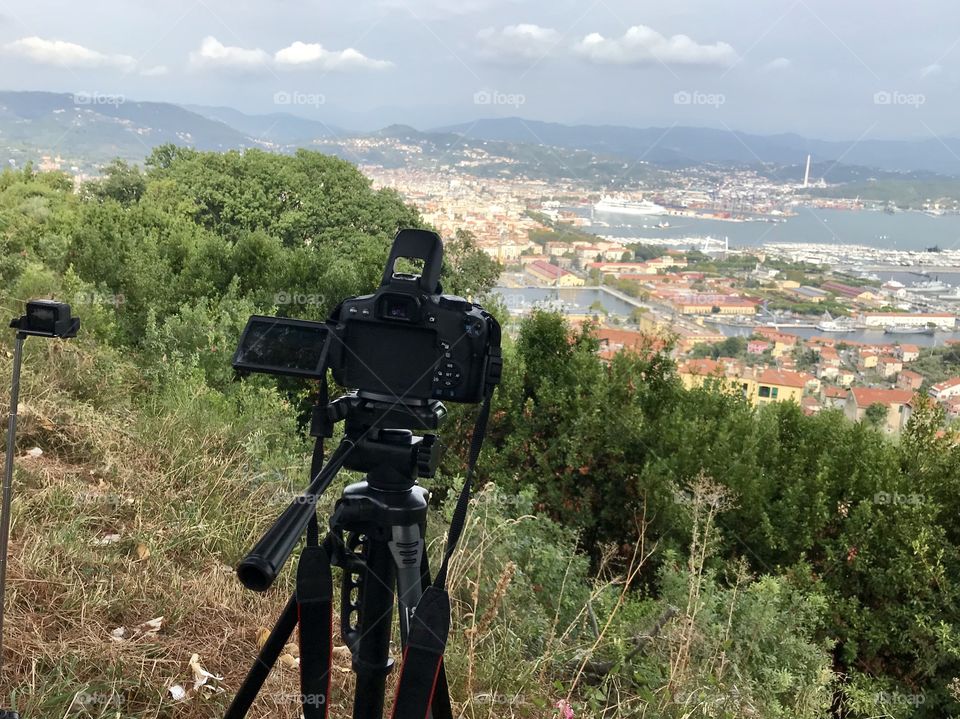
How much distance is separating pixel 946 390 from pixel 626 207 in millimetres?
16545

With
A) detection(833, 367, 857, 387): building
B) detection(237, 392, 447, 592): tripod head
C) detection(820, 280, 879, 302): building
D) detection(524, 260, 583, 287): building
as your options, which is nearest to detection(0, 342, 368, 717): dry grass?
detection(237, 392, 447, 592): tripod head

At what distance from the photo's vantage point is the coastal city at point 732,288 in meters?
6.04

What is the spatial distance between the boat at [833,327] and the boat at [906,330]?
0.60 meters

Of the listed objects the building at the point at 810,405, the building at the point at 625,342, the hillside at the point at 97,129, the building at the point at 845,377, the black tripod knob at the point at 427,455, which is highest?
the hillside at the point at 97,129

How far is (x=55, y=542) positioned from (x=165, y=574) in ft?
1.01

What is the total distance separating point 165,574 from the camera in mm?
2098

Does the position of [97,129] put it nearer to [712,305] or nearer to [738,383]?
[712,305]

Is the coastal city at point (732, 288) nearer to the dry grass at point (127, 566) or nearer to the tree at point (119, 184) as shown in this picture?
the dry grass at point (127, 566)

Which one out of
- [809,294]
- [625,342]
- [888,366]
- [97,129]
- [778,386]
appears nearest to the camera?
[625,342]

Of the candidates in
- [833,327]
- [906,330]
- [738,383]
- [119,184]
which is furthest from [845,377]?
[119,184]

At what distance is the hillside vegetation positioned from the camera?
5.97 ft

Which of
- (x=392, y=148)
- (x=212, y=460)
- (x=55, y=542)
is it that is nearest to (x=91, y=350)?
(x=212, y=460)

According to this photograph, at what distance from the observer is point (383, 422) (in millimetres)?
1059

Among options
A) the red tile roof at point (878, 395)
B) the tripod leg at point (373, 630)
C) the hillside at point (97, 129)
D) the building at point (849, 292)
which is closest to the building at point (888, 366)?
the red tile roof at point (878, 395)
